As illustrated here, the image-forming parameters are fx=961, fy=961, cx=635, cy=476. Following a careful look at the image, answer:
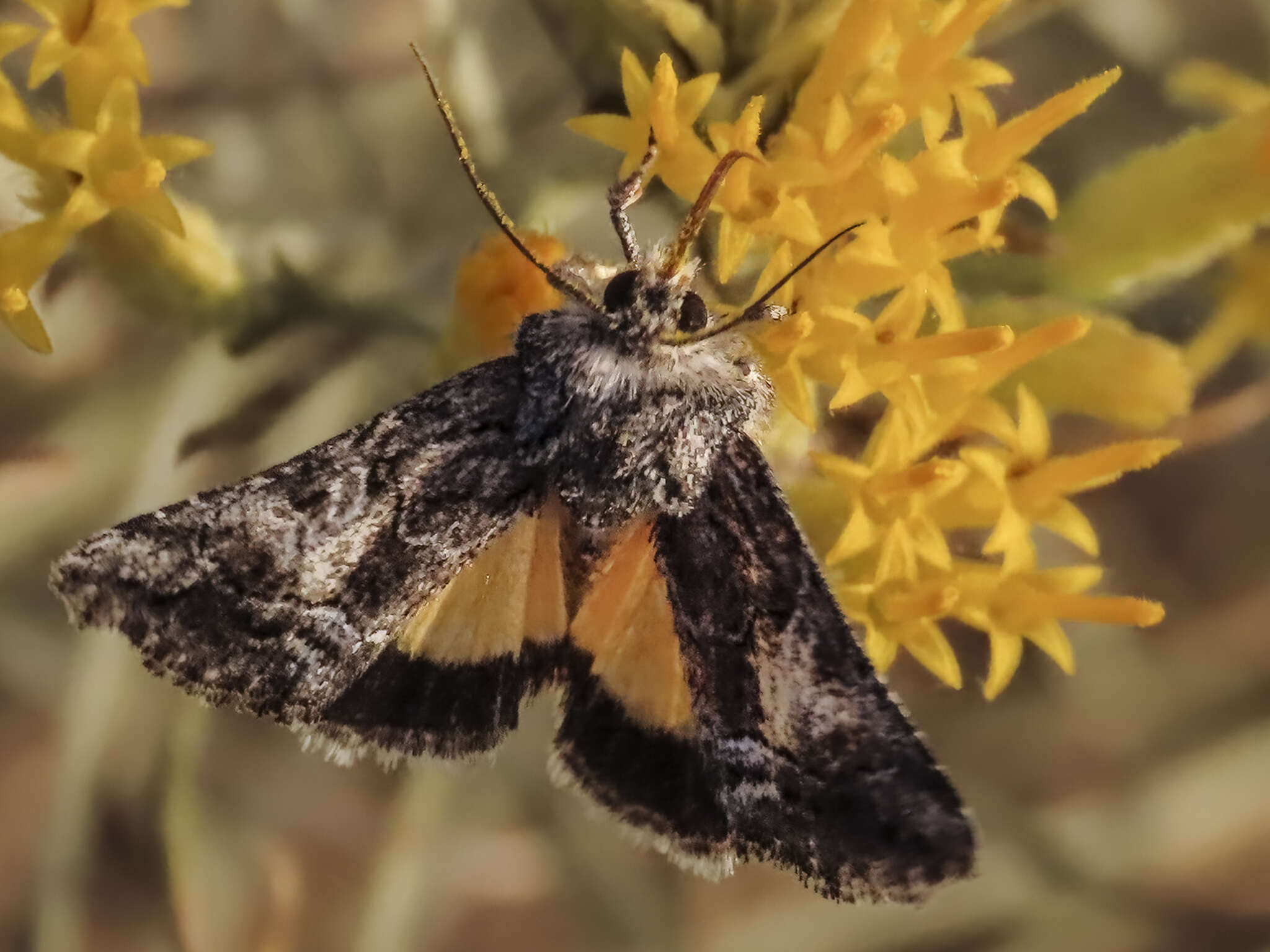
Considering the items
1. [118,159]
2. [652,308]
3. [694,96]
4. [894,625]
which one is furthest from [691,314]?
[118,159]

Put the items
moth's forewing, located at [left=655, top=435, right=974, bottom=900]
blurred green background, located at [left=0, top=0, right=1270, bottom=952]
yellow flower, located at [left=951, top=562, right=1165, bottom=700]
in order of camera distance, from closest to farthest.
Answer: moth's forewing, located at [left=655, top=435, right=974, bottom=900]
yellow flower, located at [left=951, top=562, right=1165, bottom=700]
blurred green background, located at [left=0, top=0, right=1270, bottom=952]

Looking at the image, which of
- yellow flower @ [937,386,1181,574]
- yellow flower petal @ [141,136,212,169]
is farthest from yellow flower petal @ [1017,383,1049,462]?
yellow flower petal @ [141,136,212,169]

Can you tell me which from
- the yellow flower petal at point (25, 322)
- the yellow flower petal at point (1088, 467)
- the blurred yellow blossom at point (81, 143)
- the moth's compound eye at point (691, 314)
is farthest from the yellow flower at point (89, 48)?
the yellow flower petal at point (1088, 467)

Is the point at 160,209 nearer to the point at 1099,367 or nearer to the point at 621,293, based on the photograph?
the point at 621,293

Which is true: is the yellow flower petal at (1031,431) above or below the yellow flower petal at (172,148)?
below

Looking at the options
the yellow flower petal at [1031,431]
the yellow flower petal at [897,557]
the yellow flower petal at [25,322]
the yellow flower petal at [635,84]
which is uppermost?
the yellow flower petal at [635,84]

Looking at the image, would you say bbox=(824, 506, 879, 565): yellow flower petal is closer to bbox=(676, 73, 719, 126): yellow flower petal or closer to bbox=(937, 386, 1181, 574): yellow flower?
bbox=(937, 386, 1181, 574): yellow flower

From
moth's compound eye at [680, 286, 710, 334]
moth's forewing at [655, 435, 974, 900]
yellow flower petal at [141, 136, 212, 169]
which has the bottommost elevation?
moth's forewing at [655, 435, 974, 900]

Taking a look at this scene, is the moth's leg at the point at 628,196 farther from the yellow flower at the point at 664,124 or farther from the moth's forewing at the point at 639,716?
the moth's forewing at the point at 639,716
